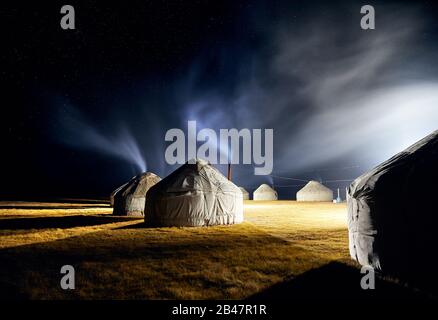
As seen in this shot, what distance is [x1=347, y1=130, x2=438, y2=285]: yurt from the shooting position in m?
3.29

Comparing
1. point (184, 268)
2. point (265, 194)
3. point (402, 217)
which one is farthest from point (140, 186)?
point (265, 194)

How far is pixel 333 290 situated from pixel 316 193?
39139 mm

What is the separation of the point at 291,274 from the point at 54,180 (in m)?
91.0

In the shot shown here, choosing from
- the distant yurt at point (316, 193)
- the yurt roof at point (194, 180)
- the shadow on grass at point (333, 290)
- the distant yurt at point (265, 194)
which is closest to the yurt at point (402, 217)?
the shadow on grass at point (333, 290)

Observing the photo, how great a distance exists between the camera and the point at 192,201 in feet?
33.7

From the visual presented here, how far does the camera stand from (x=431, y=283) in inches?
125

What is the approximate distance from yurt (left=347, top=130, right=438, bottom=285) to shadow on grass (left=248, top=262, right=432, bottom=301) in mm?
292

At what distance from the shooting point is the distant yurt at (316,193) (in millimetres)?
39312

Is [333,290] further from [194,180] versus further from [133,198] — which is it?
[133,198]

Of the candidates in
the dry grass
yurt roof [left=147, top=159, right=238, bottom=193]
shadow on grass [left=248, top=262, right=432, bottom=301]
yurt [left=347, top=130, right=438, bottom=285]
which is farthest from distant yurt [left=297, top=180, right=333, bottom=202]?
shadow on grass [left=248, top=262, right=432, bottom=301]

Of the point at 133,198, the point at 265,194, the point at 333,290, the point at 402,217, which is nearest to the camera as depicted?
the point at 333,290

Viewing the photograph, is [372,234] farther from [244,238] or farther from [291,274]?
[244,238]

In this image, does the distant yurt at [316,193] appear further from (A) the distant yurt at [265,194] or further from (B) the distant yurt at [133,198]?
(B) the distant yurt at [133,198]

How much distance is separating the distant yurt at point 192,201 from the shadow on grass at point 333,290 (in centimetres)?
665
